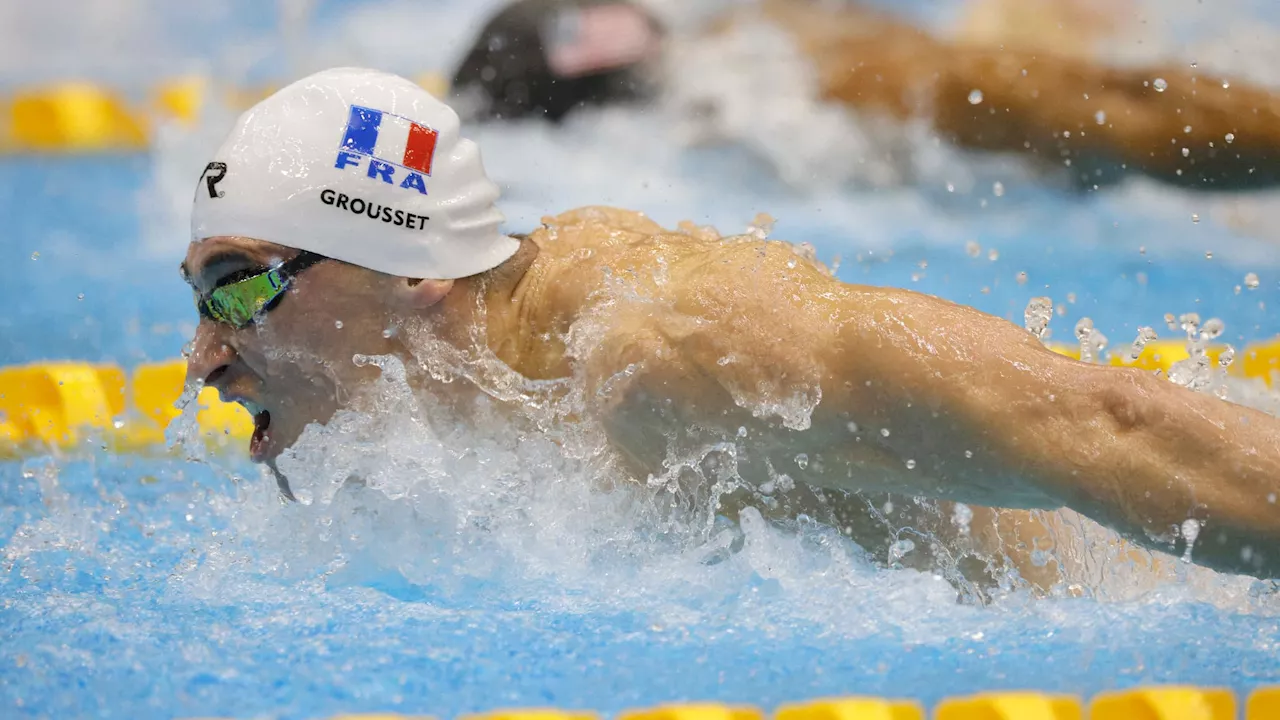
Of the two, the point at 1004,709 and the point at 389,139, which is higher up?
the point at 389,139

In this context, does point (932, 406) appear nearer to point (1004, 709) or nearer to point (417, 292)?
point (1004, 709)

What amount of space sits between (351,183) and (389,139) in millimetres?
107

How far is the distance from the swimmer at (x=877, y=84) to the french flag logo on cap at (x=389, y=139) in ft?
10.5

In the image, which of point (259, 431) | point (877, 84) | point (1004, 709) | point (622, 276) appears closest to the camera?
point (1004, 709)

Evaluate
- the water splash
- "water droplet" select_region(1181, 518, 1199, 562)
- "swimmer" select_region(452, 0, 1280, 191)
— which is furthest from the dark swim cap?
"water droplet" select_region(1181, 518, 1199, 562)

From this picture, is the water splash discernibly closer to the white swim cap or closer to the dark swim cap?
the white swim cap

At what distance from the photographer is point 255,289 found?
2.28m

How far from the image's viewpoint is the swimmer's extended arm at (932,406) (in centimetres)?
180

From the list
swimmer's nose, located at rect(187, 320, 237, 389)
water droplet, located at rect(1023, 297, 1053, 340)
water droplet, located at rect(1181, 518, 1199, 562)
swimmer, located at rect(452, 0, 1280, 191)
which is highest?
swimmer, located at rect(452, 0, 1280, 191)

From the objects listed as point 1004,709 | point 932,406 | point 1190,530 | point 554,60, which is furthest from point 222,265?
point 554,60

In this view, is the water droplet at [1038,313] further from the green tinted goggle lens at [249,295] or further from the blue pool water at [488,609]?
the green tinted goggle lens at [249,295]

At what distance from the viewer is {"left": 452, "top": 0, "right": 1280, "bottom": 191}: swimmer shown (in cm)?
491

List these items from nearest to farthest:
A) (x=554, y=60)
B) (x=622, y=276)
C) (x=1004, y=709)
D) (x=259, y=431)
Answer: (x=1004, y=709) → (x=622, y=276) → (x=259, y=431) → (x=554, y=60)

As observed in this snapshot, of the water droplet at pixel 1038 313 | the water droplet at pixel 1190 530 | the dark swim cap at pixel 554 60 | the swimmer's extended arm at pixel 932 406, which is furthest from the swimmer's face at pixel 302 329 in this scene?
the dark swim cap at pixel 554 60
